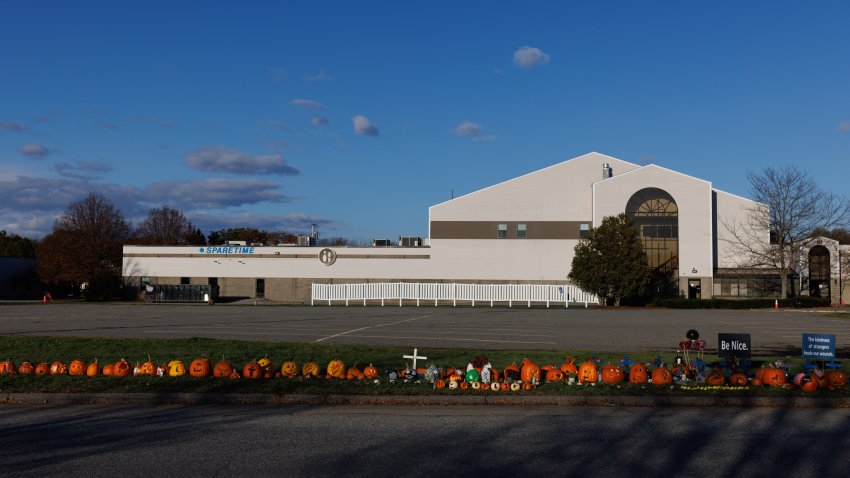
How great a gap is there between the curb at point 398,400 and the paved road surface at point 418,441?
29cm

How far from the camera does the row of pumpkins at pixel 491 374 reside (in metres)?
11.5

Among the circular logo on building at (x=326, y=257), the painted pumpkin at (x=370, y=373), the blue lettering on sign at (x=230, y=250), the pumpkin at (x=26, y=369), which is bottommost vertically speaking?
the pumpkin at (x=26, y=369)

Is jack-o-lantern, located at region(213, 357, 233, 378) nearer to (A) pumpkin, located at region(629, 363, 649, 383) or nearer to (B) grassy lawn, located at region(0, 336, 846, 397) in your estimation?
(B) grassy lawn, located at region(0, 336, 846, 397)

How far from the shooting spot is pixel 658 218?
176ft

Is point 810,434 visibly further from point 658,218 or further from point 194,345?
point 658,218

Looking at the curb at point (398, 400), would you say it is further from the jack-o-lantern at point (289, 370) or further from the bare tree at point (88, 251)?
the bare tree at point (88, 251)

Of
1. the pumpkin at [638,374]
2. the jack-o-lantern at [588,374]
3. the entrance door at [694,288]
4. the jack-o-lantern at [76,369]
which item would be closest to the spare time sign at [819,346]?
the pumpkin at [638,374]

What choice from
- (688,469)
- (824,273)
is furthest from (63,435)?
(824,273)

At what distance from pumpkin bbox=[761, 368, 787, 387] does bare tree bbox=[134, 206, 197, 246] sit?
105432mm

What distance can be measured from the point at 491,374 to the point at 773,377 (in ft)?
15.1

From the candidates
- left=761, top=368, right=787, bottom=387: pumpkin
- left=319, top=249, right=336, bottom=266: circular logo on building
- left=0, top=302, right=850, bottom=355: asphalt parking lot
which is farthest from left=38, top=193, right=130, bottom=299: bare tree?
left=761, top=368, right=787, bottom=387: pumpkin

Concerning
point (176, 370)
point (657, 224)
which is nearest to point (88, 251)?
point (657, 224)

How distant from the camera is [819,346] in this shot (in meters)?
12.1

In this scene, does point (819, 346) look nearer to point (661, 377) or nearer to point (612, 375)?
point (661, 377)
